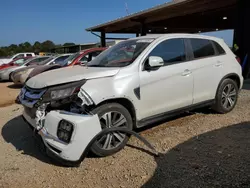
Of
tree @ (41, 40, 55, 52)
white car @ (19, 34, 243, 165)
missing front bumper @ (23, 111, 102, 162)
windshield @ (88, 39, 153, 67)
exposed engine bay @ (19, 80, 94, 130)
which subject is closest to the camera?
missing front bumper @ (23, 111, 102, 162)

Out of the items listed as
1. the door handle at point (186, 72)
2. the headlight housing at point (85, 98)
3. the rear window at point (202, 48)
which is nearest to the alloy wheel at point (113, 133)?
the headlight housing at point (85, 98)

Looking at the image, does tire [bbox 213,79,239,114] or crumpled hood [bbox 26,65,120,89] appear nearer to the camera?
crumpled hood [bbox 26,65,120,89]

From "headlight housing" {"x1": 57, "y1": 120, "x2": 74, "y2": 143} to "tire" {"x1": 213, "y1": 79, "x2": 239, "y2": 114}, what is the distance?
323cm

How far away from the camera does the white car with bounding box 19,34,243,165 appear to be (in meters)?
3.46

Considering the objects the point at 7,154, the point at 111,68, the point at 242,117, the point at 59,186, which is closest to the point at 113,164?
the point at 59,186

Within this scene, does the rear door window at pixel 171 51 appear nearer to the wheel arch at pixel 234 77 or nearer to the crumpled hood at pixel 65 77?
the crumpled hood at pixel 65 77

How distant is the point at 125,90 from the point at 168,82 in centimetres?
89

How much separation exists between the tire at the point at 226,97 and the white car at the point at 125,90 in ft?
0.07

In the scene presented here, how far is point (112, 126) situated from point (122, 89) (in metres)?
0.55

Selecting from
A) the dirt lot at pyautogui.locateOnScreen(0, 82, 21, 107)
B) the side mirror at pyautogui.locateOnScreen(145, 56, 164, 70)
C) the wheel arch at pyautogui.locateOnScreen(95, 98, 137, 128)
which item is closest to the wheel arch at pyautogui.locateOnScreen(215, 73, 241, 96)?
the side mirror at pyautogui.locateOnScreen(145, 56, 164, 70)

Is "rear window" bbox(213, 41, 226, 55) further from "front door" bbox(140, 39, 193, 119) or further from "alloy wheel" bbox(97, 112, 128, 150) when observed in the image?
"alloy wheel" bbox(97, 112, 128, 150)

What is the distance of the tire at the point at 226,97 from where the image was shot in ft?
17.6

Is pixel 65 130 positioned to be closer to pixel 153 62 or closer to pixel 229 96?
pixel 153 62

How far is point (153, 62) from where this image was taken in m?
4.13
